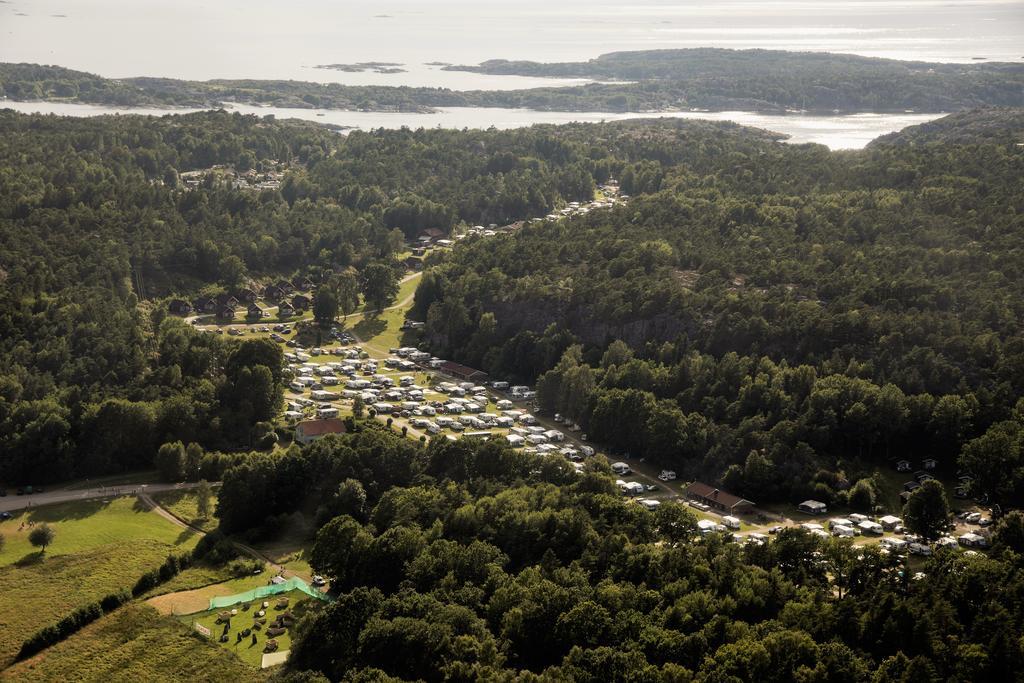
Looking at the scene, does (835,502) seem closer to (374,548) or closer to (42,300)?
(374,548)

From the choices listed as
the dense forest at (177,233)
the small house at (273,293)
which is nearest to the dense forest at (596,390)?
the dense forest at (177,233)

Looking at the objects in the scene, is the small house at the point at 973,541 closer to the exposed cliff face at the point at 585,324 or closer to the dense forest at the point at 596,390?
the dense forest at the point at 596,390

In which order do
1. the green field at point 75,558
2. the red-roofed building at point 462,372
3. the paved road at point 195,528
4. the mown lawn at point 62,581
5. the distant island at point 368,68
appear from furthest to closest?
the distant island at point 368,68 → the red-roofed building at point 462,372 → the paved road at point 195,528 → the green field at point 75,558 → the mown lawn at point 62,581

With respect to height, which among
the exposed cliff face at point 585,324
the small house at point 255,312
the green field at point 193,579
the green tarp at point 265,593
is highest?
the exposed cliff face at point 585,324

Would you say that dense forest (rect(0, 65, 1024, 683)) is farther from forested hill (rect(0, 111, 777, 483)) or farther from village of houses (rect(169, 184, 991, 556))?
village of houses (rect(169, 184, 991, 556))

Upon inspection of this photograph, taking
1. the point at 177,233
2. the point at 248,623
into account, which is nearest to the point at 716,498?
the point at 248,623

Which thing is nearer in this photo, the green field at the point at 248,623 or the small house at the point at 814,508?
the green field at the point at 248,623

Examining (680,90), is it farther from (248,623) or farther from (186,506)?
(248,623)
